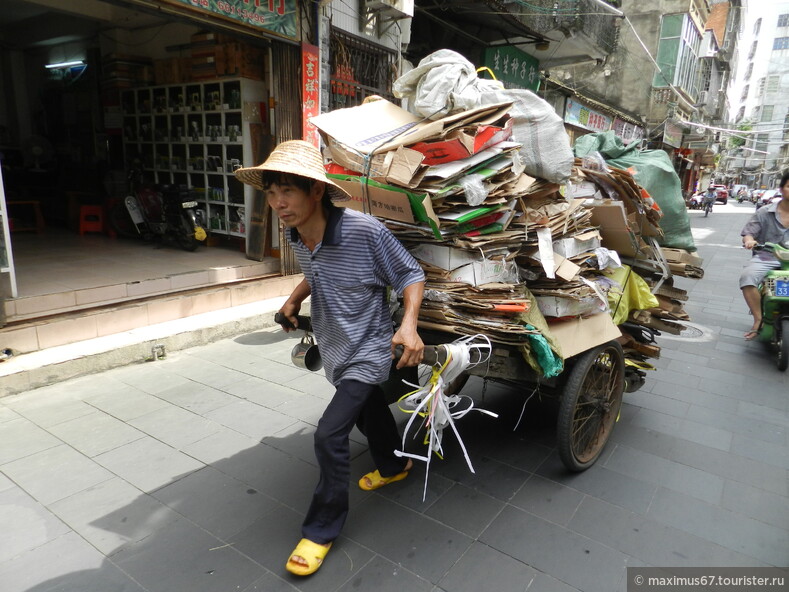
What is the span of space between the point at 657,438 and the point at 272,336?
3799 mm

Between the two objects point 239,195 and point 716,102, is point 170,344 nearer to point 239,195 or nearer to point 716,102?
point 239,195

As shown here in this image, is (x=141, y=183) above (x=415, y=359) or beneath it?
above

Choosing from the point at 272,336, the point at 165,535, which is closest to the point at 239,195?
the point at 272,336

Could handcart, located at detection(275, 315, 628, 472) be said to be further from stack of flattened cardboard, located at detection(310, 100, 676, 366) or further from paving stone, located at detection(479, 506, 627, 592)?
paving stone, located at detection(479, 506, 627, 592)

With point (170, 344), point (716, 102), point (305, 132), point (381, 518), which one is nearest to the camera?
point (381, 518)

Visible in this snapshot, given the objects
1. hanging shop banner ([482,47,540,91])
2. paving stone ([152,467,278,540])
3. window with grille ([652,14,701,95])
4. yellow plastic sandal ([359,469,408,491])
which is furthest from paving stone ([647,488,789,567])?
window with grille ([652,14,701,95])

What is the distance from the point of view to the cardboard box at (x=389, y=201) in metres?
2.28

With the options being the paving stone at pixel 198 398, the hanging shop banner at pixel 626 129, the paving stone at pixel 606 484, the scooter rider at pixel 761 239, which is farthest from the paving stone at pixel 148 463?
the hanging shop banner at pixel 626 129

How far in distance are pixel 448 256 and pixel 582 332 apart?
3.13 feet

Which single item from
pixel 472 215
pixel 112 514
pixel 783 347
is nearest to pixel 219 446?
pixel 112 514

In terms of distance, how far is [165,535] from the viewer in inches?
95.2

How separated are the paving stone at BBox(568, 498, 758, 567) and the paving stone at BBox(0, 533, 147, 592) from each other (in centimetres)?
209

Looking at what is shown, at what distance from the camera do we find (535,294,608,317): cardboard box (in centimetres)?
272

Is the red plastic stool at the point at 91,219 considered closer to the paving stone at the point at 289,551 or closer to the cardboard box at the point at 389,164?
the cardboard box at the point at 389,164
